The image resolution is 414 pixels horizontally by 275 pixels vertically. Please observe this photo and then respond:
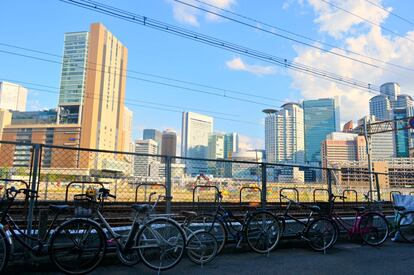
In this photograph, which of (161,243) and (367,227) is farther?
(367,227)

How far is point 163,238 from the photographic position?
5.19 metres

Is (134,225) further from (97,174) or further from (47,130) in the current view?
(47,130)

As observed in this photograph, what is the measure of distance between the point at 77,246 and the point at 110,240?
0.47 meters

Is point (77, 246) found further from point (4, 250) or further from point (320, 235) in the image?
point (320, 235)

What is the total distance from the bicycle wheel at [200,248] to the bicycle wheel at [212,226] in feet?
0.88

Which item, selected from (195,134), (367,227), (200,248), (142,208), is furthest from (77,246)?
(195,134)

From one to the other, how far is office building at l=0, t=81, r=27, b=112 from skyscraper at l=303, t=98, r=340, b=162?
8917 centimetres

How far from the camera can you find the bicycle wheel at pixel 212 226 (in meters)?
5.98

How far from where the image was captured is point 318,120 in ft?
276

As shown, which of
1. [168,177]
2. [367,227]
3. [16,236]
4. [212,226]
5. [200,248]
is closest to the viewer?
[16,236]

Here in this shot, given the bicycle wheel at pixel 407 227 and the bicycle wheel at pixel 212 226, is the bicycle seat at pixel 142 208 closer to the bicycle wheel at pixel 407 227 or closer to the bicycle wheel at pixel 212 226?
the bicycle wheel at pixel 212 226

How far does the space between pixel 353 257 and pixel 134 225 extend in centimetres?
410

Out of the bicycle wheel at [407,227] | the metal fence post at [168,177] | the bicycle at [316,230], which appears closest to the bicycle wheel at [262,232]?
the bicycle at [316,230]

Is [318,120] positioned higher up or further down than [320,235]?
higher up
